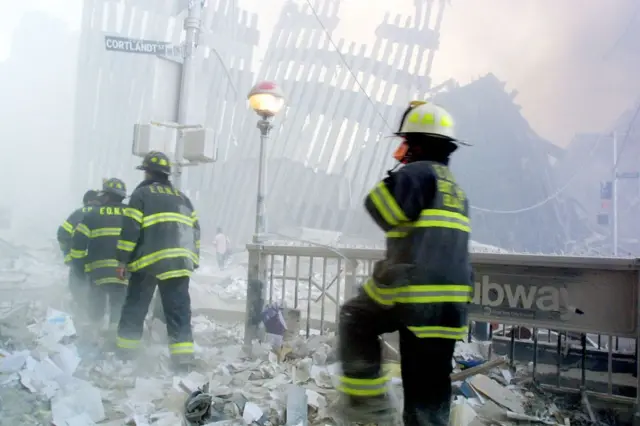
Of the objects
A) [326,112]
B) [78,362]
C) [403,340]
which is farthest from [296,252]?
[326,112]

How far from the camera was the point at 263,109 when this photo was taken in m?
3.98

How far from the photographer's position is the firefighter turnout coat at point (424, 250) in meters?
1.63

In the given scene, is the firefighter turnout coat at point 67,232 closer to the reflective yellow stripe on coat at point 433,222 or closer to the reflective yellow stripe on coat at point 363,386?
the reflective yellow stripe on coat at point 363,386

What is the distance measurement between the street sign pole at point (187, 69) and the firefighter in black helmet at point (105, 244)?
595 mm

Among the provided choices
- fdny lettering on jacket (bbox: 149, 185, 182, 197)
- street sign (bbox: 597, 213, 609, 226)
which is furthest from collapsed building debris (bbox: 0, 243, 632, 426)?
street sign (bbox: 597, 213, 609, 226)

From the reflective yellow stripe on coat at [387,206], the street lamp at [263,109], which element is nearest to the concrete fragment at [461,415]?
the reflective yellow stripe on coat at [387,206]

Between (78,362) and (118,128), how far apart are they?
7.26 m

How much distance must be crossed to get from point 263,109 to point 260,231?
1.09 meters

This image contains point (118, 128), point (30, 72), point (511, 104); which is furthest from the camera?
point (511, 104)

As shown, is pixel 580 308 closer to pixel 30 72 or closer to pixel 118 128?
pixel 30 72

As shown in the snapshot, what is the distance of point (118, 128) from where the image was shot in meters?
9.29

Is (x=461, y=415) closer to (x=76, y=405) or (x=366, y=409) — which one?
(x=366, y=409)

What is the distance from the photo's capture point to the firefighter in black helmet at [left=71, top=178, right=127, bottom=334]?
13.3 feet

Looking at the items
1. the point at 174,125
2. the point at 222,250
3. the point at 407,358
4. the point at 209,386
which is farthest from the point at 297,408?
the point at 222,250
